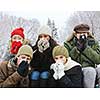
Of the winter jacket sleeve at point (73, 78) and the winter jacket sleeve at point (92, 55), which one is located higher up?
the winter jacket sleeve at point (92, 55)

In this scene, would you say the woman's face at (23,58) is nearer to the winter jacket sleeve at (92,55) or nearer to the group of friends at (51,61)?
the group of friends at (51,61)

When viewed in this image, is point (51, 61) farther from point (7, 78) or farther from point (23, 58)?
point (7, 78)

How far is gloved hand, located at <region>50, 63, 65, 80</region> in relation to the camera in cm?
214

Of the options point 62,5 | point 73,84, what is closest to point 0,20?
point 62,5

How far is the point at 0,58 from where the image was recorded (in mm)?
2164

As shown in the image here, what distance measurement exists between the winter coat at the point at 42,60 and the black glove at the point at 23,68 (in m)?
0.04

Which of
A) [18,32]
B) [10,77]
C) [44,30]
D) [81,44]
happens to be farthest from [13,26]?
[81,44]

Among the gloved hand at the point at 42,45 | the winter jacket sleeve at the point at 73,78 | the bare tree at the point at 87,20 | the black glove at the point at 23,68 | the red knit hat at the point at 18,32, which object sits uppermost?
the bare tree at the point at 87,20

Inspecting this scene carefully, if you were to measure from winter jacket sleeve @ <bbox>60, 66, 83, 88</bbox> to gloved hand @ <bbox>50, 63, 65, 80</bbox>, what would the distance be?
0.02 m

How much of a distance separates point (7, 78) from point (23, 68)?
0.11m

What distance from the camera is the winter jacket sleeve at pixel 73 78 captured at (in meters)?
2.13

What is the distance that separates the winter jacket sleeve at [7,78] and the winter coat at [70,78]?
0.63ft

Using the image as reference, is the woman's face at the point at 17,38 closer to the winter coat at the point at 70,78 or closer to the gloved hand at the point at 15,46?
the gloved hand at the point at 15,46

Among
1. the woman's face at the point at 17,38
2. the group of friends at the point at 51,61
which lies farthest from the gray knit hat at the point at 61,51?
the woman's face at the point at 17,38
